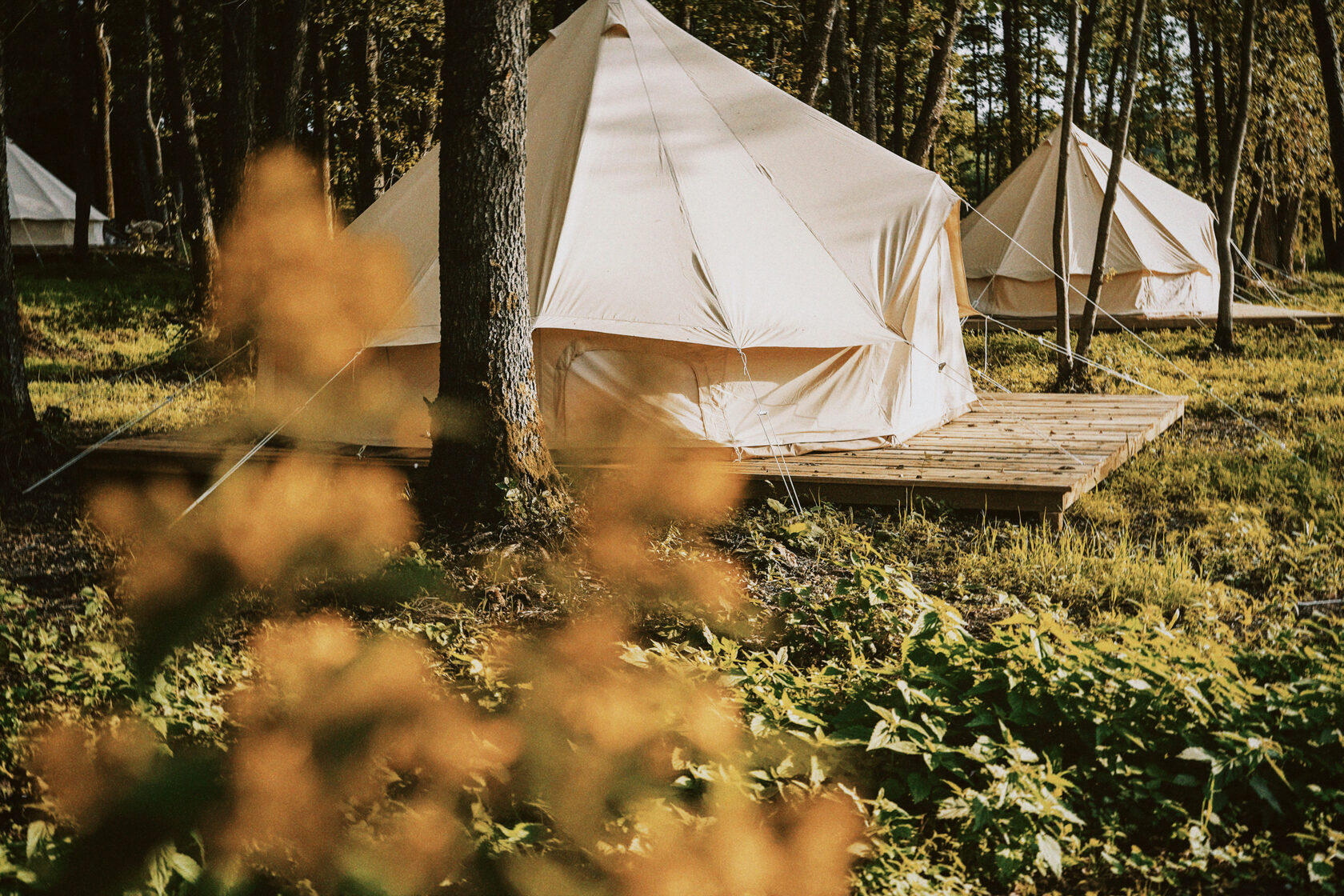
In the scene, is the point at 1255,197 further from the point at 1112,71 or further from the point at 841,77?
the point at 841,77

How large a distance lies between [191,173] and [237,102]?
314cm

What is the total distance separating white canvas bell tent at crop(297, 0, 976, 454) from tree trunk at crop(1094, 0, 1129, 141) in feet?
21.4

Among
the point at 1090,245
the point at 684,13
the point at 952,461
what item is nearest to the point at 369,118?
the point at 684,13

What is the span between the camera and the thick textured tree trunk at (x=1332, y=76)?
19.7ft

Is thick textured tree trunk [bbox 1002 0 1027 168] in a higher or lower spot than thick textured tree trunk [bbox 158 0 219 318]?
higher

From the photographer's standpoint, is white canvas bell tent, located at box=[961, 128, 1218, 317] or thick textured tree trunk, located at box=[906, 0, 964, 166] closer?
thick textured tree trunk, located at box=[906, 0, 964, 166]

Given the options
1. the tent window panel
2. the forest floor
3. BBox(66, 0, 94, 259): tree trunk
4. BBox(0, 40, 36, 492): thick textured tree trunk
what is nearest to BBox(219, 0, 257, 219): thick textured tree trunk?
the forest floor

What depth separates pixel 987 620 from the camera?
13.5ft

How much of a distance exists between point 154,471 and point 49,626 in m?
2.64

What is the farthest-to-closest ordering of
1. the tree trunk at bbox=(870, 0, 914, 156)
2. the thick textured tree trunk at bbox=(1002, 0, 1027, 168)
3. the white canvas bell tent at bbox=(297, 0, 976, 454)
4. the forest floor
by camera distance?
the thick textured tree trunk at bbox=(1002, 0, 1027, 168), the tree trunk at bbox=(870, 0, 914, 156), the white canvas bell tent at bbox=(297, 0, 976, 454), the forest floor

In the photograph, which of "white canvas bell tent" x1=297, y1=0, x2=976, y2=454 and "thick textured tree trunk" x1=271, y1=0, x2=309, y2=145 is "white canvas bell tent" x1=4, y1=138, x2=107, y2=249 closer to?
"thick textured tree trunk" x1=271, y1=0, x2=309, y2=145

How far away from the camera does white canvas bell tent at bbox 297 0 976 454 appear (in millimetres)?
5891

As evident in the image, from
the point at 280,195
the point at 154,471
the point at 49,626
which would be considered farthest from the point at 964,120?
the point at 49,626

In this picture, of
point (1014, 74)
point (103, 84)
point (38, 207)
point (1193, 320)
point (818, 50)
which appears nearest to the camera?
point (818, 50)
